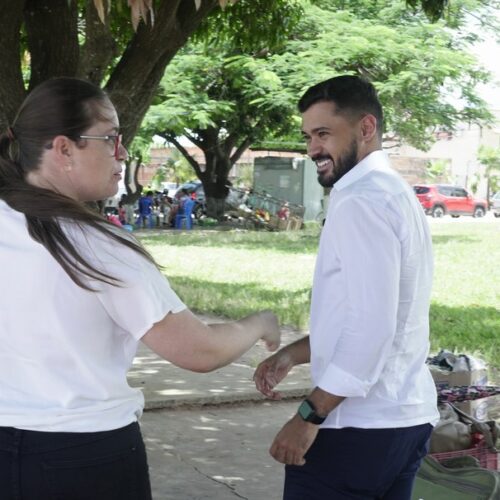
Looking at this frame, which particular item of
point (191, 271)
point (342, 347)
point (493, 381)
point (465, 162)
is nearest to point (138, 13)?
point (342, 347)

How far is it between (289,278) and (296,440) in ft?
44.4

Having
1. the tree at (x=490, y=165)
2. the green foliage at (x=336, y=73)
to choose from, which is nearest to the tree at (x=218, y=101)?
the green foliage at (x=336, y=73)

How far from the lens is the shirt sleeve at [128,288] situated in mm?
2053

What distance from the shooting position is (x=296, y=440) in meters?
2.54

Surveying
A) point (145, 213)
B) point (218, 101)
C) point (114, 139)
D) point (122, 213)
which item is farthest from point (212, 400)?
point (145, 213)

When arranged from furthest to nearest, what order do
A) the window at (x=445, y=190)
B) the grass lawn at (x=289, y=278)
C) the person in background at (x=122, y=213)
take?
the window at (x=445, y=190) < the person in background at (x=122, y=213) < the grass lawn at (x=289, y=278)

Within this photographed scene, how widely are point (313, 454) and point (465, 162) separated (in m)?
88.2

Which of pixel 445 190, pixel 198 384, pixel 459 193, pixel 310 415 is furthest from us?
pixel 459 193

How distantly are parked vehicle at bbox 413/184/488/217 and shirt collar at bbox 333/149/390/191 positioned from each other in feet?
135

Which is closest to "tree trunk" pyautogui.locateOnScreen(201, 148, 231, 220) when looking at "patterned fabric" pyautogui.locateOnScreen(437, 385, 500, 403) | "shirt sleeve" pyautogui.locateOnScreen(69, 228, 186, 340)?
"patterned fabric" pyautogui.locateOnScreen(437, 385, 500, 403)

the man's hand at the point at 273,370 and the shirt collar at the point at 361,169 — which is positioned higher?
the shirt collar at the point at 361,169

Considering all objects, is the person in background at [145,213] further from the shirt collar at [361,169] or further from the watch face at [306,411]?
the watch face at [306,411]

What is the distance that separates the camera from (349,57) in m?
25.7

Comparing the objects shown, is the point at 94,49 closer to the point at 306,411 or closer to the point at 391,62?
the point at 306,411
